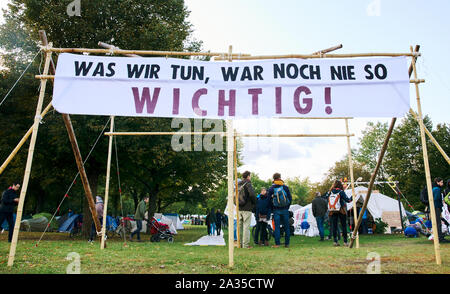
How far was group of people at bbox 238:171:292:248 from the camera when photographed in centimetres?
884

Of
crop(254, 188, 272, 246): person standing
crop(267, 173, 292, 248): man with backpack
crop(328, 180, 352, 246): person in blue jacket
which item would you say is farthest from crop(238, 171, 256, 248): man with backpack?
crop(328, 180, 352, 246): person in blue jacket

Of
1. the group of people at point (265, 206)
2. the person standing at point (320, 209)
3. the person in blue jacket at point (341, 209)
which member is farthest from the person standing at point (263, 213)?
the person standing at point (320, 209)

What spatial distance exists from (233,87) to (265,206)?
18.5 feet

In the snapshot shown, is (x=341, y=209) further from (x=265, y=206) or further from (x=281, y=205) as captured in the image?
(x=265, y=206)

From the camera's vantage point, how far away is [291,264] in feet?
16.8

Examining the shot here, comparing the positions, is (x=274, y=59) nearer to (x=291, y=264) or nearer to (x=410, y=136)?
(x=291, y=264)

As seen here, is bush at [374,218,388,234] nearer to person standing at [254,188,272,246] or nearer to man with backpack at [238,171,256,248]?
person standing at [254,188,272,246]

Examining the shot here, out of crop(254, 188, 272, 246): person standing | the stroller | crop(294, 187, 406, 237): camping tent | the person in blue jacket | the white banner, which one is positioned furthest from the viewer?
crop(294, 187, 406, 237): camping tent

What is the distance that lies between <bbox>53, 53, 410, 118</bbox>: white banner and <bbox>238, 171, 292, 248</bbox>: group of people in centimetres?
402

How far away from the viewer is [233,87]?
5.34 m

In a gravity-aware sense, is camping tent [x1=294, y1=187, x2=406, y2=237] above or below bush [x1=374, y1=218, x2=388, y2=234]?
above

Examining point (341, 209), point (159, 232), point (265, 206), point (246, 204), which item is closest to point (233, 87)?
point (246, 204)

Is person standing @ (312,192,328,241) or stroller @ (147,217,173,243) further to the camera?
stroller @ (147,217,173,243)
